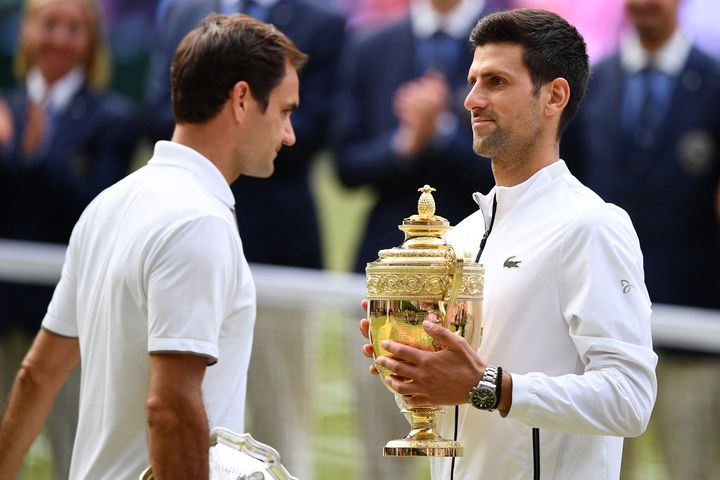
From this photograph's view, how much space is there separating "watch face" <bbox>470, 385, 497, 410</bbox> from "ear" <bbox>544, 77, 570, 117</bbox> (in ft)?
2.32

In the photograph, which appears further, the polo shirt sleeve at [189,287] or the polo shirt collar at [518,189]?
the polo shirt collar at [518,189]

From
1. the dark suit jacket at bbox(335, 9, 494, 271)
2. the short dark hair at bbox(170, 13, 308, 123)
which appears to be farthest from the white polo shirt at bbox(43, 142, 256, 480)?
the dark suit jacket at bbox(335, 9, 494, 271)

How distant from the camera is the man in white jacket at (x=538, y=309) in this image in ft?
9.00

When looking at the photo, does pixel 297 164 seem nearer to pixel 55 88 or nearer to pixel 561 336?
pixel 55 88

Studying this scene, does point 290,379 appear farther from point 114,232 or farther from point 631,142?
point 114,232

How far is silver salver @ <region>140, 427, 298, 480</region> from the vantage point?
2.85m

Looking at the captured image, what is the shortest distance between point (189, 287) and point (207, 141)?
0.55 meters

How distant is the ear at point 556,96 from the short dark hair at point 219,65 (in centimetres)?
78

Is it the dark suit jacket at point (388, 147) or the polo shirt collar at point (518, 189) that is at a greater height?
the dark suit jacket at point (388, 147)

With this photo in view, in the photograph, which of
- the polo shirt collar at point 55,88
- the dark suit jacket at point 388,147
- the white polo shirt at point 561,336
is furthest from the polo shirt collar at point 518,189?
the polo shirt collar at point 55,88

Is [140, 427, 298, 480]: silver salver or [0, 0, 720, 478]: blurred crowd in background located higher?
[0, 0, 720, 478]: blurred crowd in background

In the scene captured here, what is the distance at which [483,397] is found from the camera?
2727 millimetres

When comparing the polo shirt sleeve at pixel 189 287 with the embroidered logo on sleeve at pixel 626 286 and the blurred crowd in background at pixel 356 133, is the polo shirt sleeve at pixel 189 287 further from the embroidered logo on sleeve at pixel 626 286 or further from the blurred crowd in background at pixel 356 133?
the blurred crowd in background at pixel 356 133

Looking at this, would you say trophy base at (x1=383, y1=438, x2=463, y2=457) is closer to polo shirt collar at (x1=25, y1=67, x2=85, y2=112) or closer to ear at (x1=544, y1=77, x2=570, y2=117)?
ear at (x1=544, y1=77, x2=570, y2=117)
